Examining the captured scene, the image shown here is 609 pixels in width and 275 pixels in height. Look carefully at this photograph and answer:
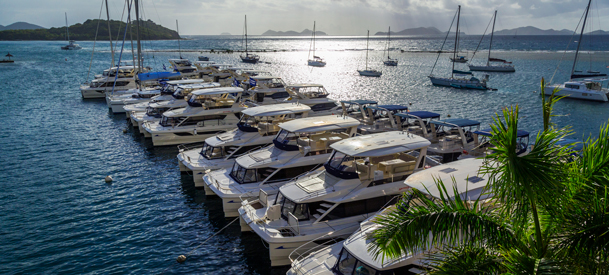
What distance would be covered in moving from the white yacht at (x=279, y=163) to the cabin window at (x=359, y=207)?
4983 millimetres

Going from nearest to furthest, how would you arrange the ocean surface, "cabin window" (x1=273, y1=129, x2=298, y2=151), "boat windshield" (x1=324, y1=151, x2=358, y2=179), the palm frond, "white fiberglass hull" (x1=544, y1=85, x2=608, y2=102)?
the palm frond
"boat windshield" (x1=324, y1=151, x2=358, y2=179)
the ocean surface
"cabin window" (x1=273, y1=129, x2=298, y2=151)
"white fiberglass hull" (x1=544, y1=85, x2=608, y2=102)

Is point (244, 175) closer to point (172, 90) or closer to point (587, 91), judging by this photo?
point (172, 90)

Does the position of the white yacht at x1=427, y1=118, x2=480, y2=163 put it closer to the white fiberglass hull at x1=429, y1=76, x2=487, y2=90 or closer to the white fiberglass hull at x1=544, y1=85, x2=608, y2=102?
the white fiberglass hull at x1=544, y1=85, x2=608, y2=102

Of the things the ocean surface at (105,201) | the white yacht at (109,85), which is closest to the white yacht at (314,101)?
the ocean surface at (105,201)

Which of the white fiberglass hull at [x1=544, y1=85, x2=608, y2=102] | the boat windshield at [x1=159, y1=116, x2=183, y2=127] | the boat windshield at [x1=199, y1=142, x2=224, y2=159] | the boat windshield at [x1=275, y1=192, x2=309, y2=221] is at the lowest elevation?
the boat windshield at [x1=275, y1=192, x2=309, y2=221]

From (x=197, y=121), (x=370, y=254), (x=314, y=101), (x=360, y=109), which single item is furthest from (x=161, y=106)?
(x=370, y=254)

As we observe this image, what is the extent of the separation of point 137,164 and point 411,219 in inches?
1191

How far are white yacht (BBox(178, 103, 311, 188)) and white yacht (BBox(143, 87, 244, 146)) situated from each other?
6.94m

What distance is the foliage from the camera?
248 inches

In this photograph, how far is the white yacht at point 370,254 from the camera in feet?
43.4

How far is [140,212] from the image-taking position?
24516 millimetres

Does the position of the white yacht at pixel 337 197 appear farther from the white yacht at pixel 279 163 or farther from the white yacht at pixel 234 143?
the white yacht at pixel 234 143

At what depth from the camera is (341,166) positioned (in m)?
19.6

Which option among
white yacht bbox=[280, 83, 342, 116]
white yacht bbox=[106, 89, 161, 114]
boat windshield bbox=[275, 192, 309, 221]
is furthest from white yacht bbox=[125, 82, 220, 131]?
boat windshield bbox=[275, 192, 309, 221]
